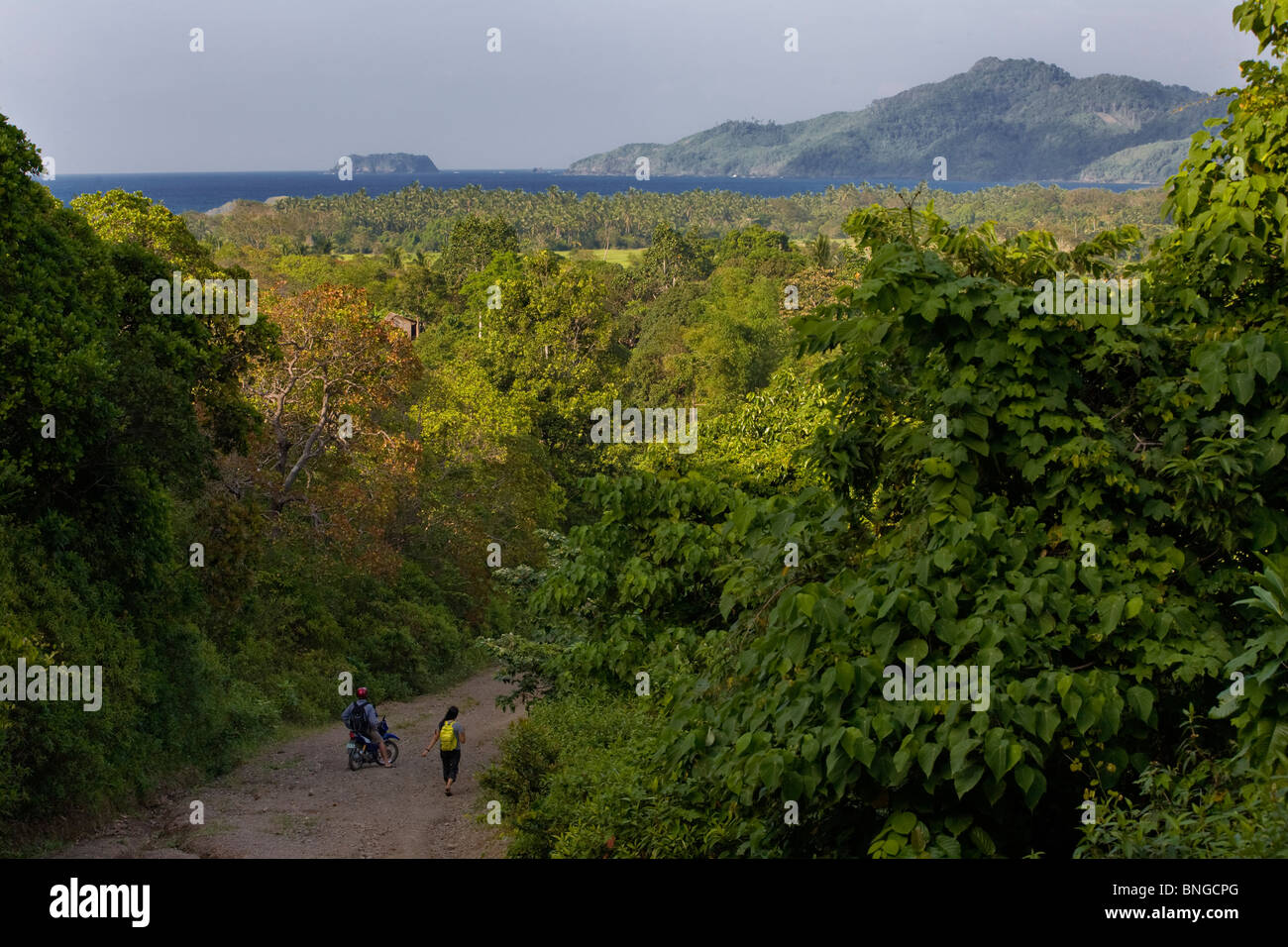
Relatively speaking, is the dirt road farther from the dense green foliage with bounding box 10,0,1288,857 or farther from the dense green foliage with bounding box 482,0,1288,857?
the dense green foliage with bounding box 482,0,1288,857

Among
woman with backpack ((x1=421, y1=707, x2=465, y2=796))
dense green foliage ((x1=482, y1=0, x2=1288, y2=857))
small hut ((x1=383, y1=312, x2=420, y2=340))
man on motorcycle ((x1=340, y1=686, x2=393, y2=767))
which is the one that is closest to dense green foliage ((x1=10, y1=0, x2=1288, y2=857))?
dense green foliage ((x1=482, y1=0, x2=1288, y2=857))

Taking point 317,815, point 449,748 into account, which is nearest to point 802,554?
point 317,815

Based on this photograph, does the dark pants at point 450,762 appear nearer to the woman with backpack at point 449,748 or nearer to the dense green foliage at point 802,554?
the woman with backpack at point 449,748

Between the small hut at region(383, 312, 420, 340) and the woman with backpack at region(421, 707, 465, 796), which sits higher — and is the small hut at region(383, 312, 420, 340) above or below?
above

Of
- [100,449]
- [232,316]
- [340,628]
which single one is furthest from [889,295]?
[340,628]

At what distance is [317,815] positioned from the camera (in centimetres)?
1438

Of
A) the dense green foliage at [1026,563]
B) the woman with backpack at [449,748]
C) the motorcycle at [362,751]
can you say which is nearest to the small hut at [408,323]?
the motorcycle at [362,751]

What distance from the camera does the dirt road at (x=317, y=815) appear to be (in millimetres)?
12648

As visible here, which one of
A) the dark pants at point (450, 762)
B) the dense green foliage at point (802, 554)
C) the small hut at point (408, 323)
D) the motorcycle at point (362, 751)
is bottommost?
the motorcycle at point (362, 751)

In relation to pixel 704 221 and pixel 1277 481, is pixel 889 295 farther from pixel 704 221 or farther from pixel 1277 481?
pixel 704 221

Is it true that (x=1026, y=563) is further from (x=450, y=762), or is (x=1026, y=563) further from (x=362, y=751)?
(x=362, y=751)

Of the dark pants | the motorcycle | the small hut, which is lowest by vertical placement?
the motorcycle

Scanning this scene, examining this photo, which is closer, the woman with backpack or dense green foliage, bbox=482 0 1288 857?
dense green foliage, bbox=482 0 1288 857

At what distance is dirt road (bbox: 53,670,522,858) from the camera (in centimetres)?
1265
